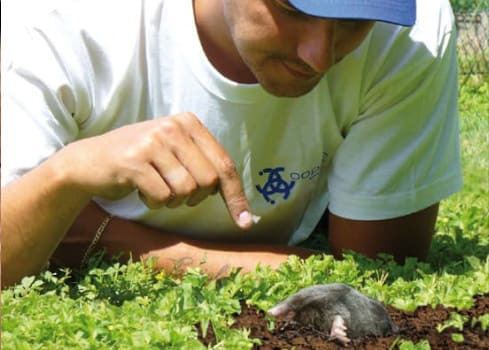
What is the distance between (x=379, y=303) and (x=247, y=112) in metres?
1.02

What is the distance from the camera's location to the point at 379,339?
10.8ft

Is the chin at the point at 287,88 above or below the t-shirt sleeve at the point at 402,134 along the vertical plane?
above

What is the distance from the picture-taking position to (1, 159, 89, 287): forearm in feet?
12.0

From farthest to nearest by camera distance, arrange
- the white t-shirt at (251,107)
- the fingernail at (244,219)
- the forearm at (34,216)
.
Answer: the white t-shirt at (251,107), the forearm at (34,216), the fingernail at (244,219)

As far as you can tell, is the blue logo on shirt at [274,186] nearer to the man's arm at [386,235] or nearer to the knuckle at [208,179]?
the man's arm at [386,235]

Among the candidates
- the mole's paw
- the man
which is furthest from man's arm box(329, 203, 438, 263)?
the mole's paw

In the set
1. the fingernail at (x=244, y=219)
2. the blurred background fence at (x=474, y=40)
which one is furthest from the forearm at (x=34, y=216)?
the blurred background fence at (x=474, y=40)

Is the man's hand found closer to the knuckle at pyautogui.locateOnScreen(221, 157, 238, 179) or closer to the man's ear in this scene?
the knuckle at pyautogui.locateOnScreen(221, 157, 238, 179)

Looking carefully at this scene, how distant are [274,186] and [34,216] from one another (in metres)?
1.04

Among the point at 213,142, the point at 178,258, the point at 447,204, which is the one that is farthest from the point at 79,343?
the point at 447,204

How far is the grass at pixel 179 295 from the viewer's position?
3.22m

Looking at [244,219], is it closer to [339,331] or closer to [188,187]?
[188,187]

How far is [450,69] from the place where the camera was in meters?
4.34

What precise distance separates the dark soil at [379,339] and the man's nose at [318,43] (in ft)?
2.53
